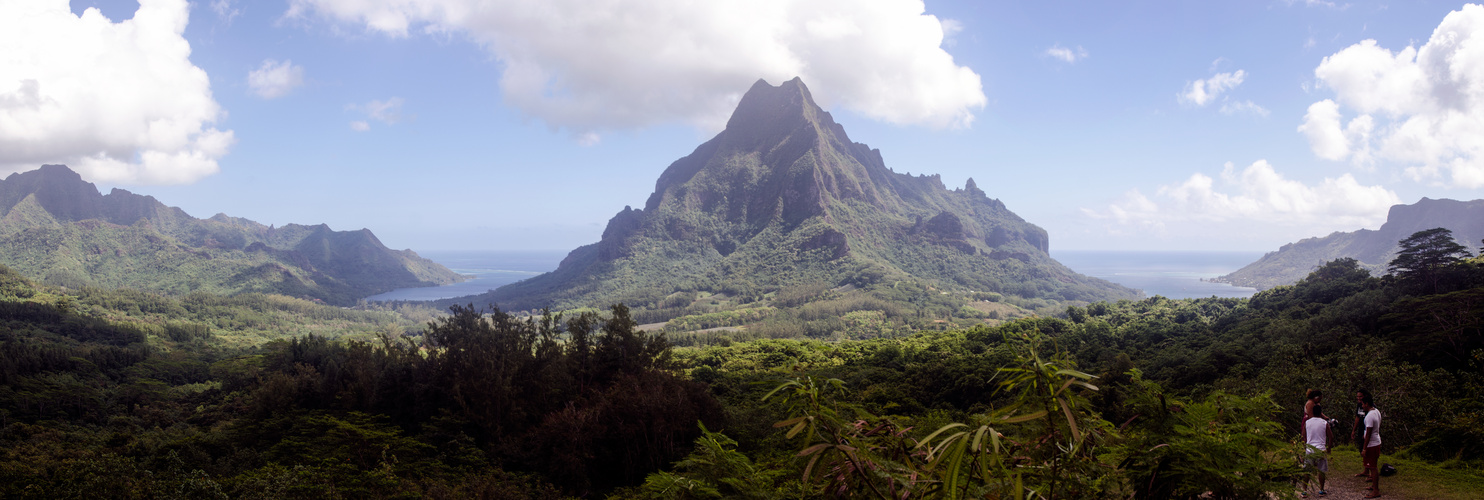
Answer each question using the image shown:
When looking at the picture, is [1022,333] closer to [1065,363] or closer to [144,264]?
[1065,363]

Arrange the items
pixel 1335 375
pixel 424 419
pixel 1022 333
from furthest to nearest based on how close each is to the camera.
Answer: pixel 424 419 → pixel 1335 375 → pixel 1022 333

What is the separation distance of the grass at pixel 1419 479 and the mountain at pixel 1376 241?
132994 millimetres

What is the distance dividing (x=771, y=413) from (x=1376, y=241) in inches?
7224

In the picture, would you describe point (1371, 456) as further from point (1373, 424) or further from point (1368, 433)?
point (1373, 424)

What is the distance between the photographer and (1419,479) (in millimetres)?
9094

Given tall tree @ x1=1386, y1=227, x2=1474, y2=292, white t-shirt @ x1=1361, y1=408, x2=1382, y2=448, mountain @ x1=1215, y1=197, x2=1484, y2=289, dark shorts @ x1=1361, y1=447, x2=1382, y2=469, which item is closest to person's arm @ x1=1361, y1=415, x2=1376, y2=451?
white t-shirt @ x1=1361, y1=408, x2=1382, y2=448

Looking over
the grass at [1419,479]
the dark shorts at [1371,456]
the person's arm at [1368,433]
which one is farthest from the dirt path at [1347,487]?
the person's arm at [1368,433]

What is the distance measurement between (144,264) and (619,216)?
129m

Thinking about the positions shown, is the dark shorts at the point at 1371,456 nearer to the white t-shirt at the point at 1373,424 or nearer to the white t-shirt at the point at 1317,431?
the white t-shirt at the point at 1373,424

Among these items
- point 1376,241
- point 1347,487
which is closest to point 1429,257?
point 1347,487

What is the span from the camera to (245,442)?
18.2 metres

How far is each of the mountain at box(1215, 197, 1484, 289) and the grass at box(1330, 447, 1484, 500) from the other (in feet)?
436

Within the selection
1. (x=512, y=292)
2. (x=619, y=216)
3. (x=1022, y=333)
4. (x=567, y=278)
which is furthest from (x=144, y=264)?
(x=1022, y=333)

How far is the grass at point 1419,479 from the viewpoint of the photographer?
8477 millimetres
